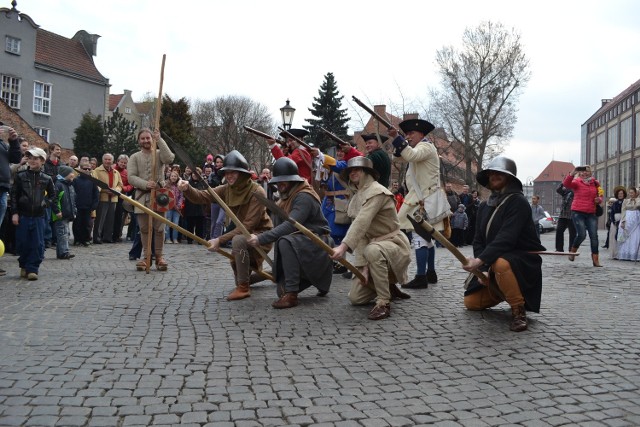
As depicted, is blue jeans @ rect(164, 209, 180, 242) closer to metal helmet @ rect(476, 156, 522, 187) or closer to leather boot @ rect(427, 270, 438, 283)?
leather boot @ rect(427, 270, 438, 283)

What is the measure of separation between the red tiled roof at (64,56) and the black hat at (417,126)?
41170 millimetres

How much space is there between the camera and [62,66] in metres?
44.1

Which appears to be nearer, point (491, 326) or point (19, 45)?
point (491, 326)

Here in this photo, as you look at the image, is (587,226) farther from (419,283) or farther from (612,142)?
(612,142)

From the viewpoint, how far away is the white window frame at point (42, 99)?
139ft

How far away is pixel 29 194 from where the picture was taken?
8.45m

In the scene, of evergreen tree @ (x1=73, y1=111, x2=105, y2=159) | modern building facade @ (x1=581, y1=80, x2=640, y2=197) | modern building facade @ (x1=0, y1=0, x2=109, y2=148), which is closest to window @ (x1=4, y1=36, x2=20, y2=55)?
modern building facade @ (x1=0, y1=0, x2=109, y2=148)

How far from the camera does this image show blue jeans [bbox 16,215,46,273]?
8227 millimetres

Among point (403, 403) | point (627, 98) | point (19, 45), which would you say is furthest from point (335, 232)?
point (627, 98)

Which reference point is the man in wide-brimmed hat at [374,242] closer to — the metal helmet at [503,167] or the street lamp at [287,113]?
the metal helmet at [503,167]

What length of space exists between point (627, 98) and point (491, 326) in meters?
75.2

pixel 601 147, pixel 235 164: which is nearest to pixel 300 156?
pixel 235 164

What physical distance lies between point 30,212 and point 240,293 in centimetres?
335

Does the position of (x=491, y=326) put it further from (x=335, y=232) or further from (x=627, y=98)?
(x=627, y=98)
